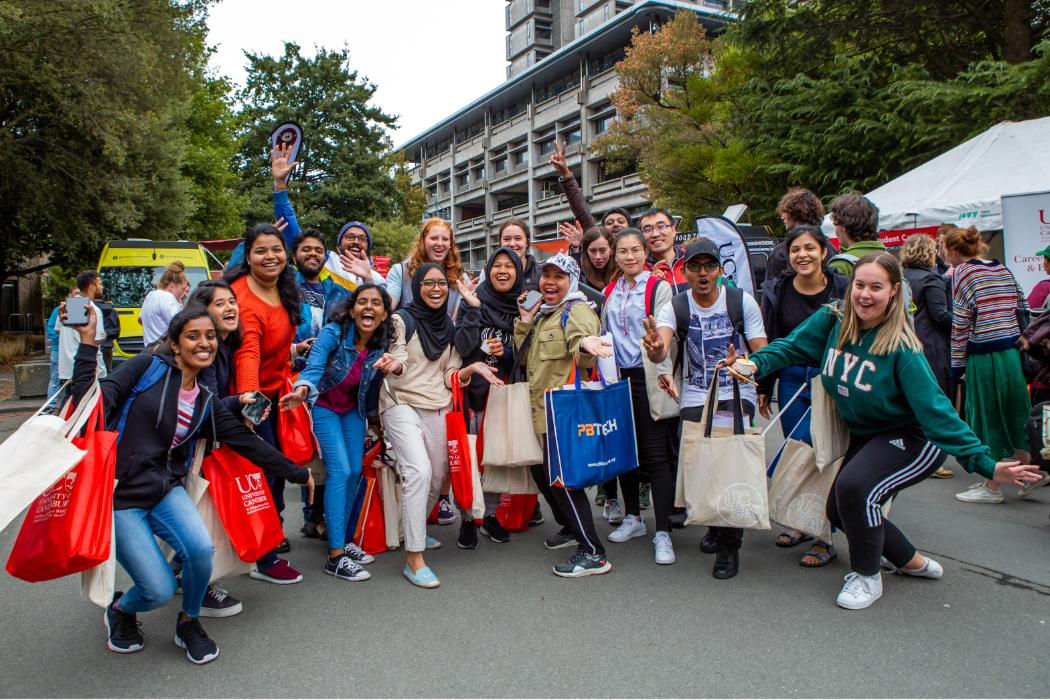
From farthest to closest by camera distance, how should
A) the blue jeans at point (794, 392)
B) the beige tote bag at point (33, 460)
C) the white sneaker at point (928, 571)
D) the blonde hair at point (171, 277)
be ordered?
1. the blonde hair at point (171, 277)
2. the blue jeans at point (794, 392)
3. the white sneaker at point (928, 571)
4. the beige tote bag at point (33, 460)

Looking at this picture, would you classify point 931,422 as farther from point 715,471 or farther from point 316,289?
point 316,289

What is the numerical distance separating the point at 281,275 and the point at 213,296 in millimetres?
595

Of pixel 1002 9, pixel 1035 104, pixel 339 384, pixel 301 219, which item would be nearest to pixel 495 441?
pixel 339 384

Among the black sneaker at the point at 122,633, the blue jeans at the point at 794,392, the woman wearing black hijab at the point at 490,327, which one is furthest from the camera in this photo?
the woman wearing black hijab at the point at 490,327

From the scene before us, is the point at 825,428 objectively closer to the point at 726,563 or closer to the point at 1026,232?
the point at 726,563

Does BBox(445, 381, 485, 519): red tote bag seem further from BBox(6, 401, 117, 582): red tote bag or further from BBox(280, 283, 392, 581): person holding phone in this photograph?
BBox(6, 401, 117, 582): red tote bag

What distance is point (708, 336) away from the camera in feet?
14.3

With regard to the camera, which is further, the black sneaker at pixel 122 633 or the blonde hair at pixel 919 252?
the blonde hair at pixel 919 252

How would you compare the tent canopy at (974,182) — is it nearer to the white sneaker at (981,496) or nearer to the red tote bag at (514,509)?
the white sneaker at (981,496)

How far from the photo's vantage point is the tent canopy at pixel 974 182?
29.5 ft

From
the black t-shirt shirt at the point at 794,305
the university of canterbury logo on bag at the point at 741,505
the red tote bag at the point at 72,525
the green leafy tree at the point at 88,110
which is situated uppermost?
the green leafy tree at the point at 88,110

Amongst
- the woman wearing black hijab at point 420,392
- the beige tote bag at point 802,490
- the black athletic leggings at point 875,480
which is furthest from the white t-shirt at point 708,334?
the woman wearing black hijab at point 420,392

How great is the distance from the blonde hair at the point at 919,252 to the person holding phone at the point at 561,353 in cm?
305

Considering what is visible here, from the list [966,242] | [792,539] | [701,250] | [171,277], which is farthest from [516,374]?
[171,277]
